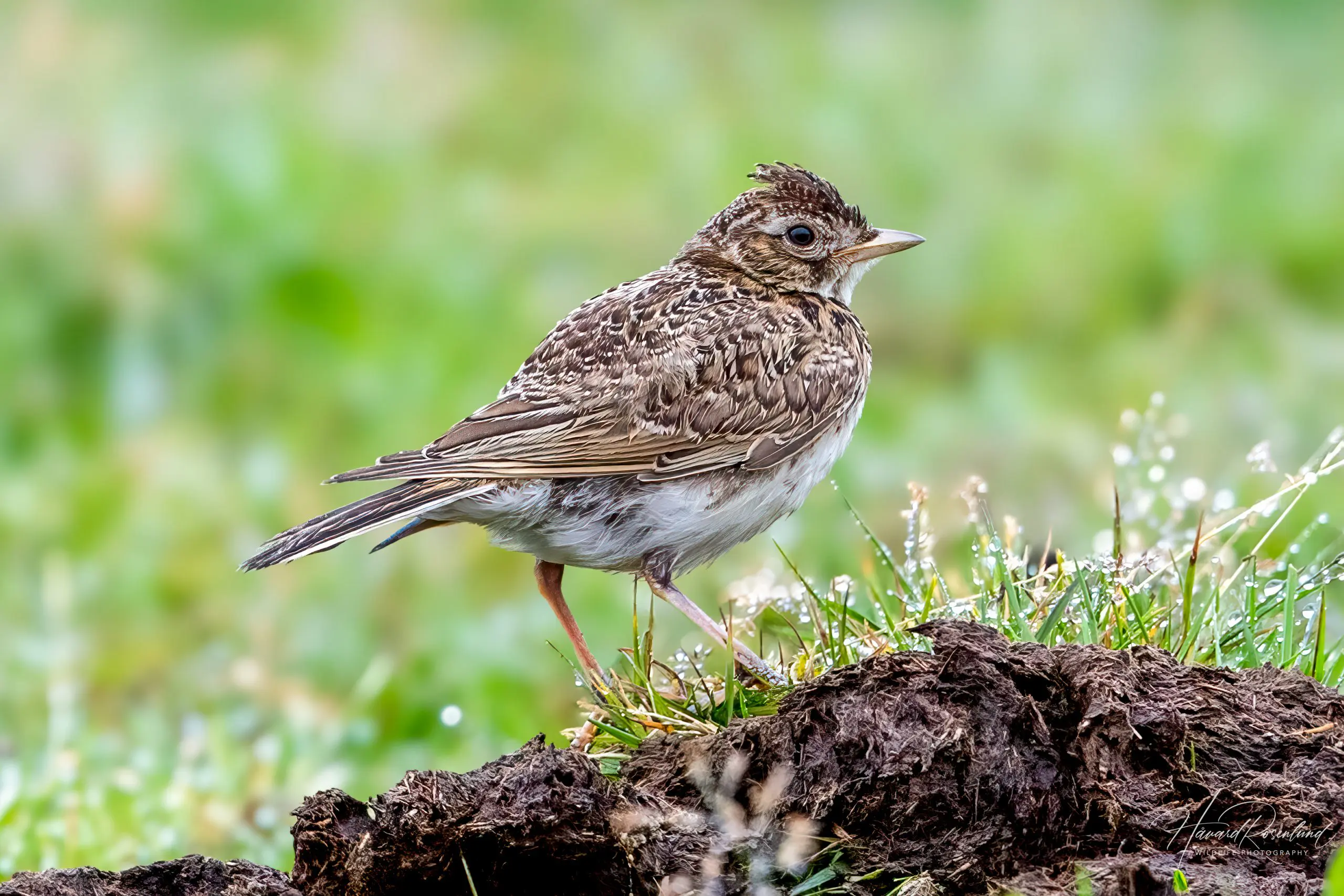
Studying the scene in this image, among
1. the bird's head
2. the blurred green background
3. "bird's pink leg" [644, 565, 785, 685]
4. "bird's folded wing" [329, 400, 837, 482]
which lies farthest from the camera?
the blurred green background

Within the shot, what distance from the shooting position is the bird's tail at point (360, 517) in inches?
211

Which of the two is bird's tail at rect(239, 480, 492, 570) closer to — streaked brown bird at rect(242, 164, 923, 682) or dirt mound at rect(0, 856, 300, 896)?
streaked brown bird at rect(242, 164, 923, 682)

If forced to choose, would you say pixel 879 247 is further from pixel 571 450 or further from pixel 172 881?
pixel 172 881

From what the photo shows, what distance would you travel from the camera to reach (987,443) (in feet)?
36.0

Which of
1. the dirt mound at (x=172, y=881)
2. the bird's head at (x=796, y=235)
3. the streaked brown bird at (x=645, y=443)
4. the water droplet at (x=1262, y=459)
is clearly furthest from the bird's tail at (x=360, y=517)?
the water droplet at (x=1262, y=459)

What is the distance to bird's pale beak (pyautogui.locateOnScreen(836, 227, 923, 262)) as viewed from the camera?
265 inches

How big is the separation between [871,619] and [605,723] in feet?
2.84

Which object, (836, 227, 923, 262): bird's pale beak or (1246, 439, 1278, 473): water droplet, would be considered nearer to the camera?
(1246, 439, 1278, 473): water droplet

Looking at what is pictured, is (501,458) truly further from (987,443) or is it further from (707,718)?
(987,443)

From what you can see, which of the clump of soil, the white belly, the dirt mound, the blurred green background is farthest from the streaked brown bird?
the blurred green background

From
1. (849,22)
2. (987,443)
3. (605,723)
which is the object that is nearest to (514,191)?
(849,22)

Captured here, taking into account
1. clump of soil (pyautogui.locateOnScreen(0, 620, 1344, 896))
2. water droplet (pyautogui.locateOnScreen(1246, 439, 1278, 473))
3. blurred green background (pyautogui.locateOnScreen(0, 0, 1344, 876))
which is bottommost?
clump of soil (pyautogui.locateOnScreen(0, 620, 1344, 896))
